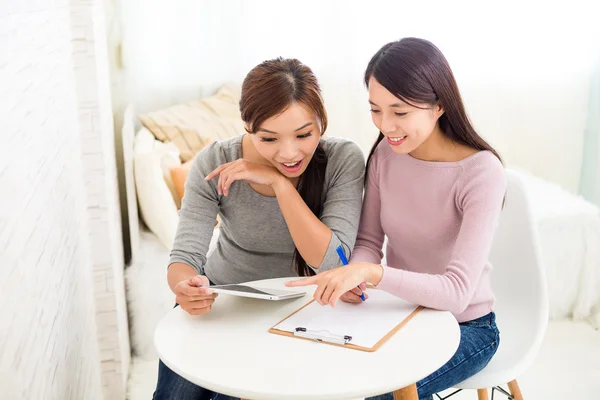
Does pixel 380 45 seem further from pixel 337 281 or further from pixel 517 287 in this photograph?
pixel 337 281

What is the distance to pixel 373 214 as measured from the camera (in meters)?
1.50

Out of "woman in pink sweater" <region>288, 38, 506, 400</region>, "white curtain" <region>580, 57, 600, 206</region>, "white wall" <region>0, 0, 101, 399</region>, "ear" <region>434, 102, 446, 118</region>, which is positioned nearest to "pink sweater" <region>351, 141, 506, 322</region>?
"woman in pink sweater" <region>288, 38, 506, 400</region>

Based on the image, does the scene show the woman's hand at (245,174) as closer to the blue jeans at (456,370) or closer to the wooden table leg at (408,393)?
the blue jeans at (456,370)

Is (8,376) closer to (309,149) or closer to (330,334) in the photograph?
(330,334)

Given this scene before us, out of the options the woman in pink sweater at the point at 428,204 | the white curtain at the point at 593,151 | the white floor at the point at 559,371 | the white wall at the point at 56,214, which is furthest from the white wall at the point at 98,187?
the white curtain at the point at 593,151

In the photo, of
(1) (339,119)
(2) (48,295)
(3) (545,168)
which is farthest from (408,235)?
(3) (545,168)

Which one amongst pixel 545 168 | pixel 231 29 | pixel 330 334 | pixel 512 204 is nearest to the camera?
pixel 330 334

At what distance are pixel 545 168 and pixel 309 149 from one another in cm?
226

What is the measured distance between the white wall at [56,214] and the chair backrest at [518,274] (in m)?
0.96

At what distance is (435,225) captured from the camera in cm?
139

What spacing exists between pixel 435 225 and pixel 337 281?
1.03 ft

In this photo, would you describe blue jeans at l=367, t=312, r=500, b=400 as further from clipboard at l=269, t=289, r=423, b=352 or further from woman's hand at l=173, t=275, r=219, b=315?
woman's hand at l=173, t=275, r=219, b=315

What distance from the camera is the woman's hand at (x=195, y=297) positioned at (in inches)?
48.4

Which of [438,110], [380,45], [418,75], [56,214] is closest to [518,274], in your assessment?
[438,110]
